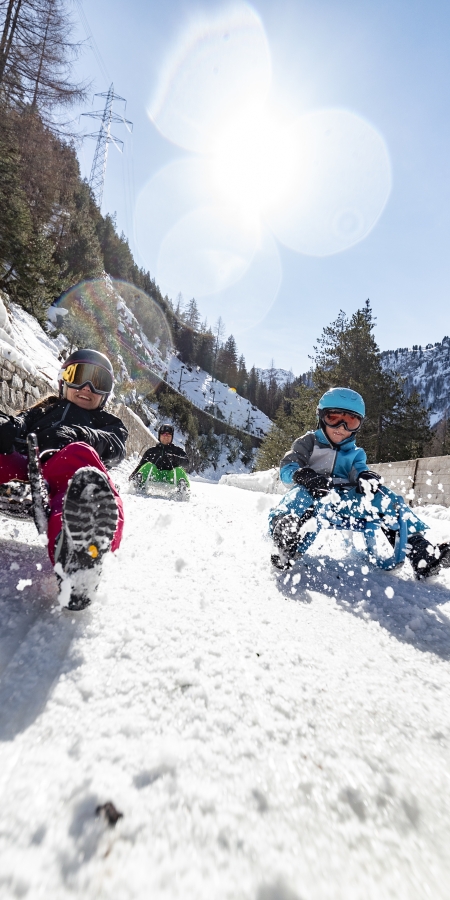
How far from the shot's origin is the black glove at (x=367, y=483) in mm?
2744

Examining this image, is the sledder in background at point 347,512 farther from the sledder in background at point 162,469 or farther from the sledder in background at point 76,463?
the sledder in background at point 162,469

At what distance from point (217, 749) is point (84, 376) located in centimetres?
213

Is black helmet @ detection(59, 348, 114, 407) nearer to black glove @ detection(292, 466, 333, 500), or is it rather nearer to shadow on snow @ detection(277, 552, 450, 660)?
black glove @ detection(292, 466, 333, 500)

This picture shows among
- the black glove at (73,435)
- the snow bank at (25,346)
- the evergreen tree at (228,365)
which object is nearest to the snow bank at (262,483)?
the snow bank at (25,346)

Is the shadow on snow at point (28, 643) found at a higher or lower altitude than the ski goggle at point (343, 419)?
lower

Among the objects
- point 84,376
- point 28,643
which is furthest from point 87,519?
point 84,376

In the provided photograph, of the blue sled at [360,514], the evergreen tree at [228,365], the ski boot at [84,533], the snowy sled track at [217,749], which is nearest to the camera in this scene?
the snowy sled track at [217,749]

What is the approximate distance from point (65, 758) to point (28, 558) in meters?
1.48

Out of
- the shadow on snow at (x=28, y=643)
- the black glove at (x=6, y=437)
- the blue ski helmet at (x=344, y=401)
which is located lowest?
the shadow on snow at (x=28, y=643)

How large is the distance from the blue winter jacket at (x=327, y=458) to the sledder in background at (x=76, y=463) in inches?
56.1

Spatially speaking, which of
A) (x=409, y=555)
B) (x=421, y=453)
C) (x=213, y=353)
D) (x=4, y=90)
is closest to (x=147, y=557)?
(x=409, y=555)

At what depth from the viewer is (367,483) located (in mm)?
2754

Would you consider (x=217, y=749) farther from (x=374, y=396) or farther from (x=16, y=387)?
(x=374, y=396)

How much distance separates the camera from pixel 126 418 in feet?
52.6
